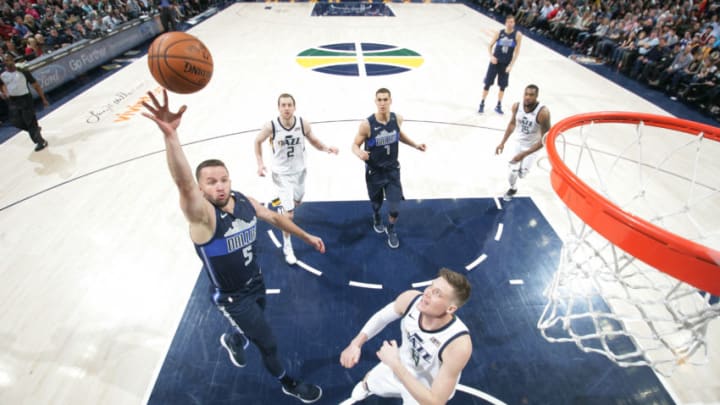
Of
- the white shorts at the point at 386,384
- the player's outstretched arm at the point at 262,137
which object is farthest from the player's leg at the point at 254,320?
the player's outstretched arm at the point at 262,137

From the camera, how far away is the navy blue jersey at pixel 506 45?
727cm

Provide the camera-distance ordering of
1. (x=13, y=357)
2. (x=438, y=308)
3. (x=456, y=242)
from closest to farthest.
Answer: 1. (x=438, y=308)
2. (x=13, y=357)
3. (x=456, y=242)

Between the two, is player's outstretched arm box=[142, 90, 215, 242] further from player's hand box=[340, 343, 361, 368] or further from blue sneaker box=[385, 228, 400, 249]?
blue sneaker box=[385, 228, 400, 249]

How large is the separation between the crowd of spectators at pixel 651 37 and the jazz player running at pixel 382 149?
8437 millimetres

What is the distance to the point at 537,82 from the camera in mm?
9625

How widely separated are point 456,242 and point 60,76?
34.7ft

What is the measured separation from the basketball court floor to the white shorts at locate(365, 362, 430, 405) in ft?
1.87

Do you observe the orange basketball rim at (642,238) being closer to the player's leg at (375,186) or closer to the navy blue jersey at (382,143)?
the navy blue jersey at (382,143)

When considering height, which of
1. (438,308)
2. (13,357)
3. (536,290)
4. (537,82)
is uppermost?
(438,308)

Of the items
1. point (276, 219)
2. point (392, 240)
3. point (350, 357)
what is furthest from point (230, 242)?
point (392, 240)

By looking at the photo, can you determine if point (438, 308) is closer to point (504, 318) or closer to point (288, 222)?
point (288, 222)

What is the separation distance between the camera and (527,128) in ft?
15.8

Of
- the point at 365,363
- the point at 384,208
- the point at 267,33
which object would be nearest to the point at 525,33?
the point at 267,33

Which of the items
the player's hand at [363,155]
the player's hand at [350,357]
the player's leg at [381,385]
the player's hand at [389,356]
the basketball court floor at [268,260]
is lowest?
the basketball court floor at [268,260]
